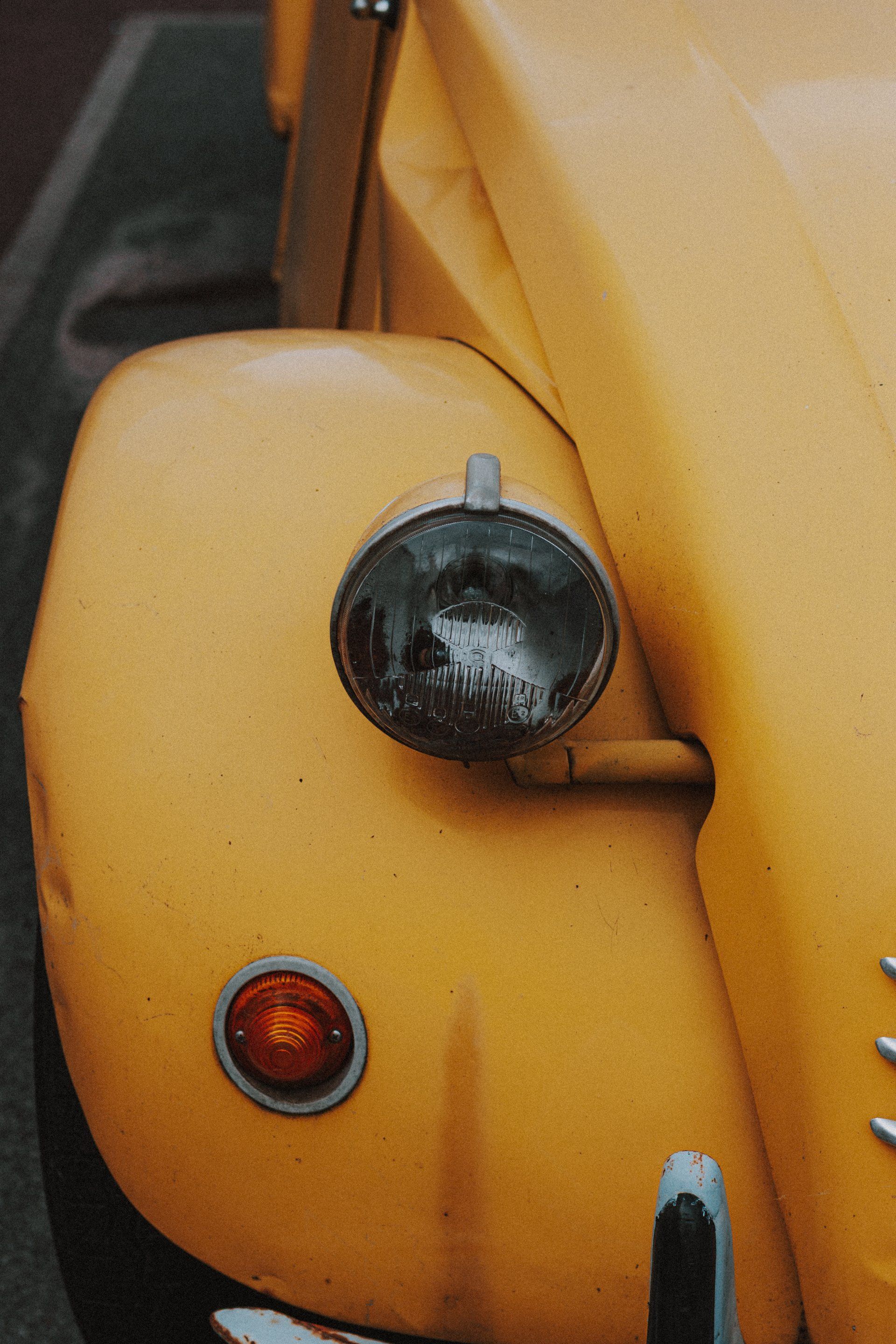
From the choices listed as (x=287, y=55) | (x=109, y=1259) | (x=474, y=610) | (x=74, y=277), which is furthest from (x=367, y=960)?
(x=74, y=277)

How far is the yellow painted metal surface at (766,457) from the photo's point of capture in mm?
1051

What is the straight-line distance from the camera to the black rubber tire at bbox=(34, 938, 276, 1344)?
3.96 ft

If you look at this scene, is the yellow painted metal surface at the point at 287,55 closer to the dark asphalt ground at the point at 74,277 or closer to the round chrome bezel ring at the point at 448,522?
the dark asphalt ground at the point at 74,277

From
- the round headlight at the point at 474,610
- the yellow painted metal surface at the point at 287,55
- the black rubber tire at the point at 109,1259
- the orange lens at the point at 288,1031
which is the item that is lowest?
the black rubber tire at the point at 109,1259

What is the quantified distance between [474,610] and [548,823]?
26 centimetres

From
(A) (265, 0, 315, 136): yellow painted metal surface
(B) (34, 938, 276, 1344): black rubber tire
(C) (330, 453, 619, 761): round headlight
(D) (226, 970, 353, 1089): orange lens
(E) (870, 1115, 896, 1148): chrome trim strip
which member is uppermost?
(A) (265, 0, 315, 136): yellow painted metal surface

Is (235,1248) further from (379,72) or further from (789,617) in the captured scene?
(379,72)

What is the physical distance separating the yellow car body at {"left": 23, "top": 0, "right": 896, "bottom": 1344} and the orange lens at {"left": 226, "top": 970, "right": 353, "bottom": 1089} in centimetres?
3

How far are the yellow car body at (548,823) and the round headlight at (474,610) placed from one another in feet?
0.50

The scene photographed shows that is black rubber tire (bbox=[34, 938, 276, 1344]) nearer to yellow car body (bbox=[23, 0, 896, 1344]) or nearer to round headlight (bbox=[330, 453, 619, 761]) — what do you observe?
yellow car body (bbox=[23, 0, 896, 1344])

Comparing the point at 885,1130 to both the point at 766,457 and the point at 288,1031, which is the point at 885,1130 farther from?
the point at 766,457

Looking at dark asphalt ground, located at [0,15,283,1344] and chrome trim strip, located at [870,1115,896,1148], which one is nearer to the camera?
chrome trim strip, located at [870,1115,896,1148]

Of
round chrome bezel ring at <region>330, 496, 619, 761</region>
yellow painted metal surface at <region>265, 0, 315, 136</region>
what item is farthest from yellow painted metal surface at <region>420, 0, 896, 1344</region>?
yellow painted metal surface at <region>265, 0, 315, 136</region>

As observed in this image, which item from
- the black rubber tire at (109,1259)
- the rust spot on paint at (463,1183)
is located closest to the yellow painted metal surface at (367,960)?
the rust spot on paint at (463,1183)
